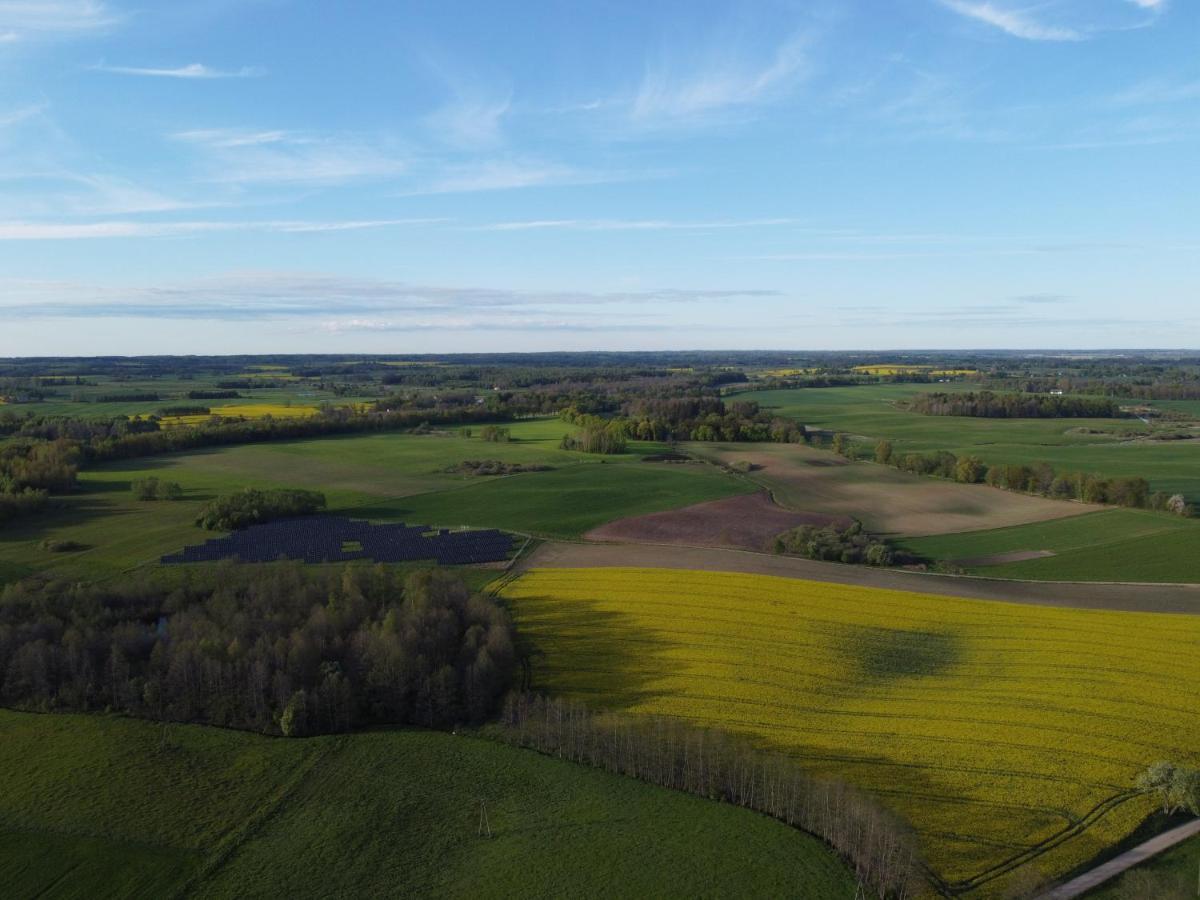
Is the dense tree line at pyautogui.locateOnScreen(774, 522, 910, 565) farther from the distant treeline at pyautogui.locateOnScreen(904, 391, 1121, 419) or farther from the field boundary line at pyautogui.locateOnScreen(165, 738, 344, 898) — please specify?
the distant treeline at pyautogui.locateOnScreen(904, 391, 1121, 419)

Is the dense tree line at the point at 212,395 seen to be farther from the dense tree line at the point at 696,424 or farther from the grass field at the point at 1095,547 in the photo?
the grass field at the point at 1095,547

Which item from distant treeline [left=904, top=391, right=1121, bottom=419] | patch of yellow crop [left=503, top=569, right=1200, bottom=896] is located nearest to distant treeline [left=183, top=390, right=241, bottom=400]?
patch of yellow crop [left=503, top=569, right=1200, bottom=896]

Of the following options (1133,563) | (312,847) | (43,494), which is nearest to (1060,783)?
(312,847)

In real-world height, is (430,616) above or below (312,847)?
above

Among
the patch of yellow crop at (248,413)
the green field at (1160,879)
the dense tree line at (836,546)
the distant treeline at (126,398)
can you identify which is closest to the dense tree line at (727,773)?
the green field at (1160,879)

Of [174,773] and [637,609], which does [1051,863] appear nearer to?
[637,609]

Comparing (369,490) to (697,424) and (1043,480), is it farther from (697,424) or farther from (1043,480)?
(1043,480)
